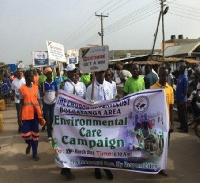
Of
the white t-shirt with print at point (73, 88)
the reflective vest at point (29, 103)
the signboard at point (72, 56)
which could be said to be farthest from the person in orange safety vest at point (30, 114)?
the signboard at point (72, 56)

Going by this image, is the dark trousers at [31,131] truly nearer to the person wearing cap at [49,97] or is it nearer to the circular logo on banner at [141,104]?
the person wearing cap at [49,97]

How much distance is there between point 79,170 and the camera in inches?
207

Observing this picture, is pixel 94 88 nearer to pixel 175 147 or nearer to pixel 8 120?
pixel 175 147

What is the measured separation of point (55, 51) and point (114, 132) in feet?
12.1

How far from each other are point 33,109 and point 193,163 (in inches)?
126

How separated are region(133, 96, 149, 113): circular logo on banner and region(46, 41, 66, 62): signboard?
11.4ft

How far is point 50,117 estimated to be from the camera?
7.37 m

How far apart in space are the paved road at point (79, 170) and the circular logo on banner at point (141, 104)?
1.14 metres

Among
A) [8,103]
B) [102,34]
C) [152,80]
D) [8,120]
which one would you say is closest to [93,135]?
[152,80]

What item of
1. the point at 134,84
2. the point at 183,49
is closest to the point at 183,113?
the point at 134,84

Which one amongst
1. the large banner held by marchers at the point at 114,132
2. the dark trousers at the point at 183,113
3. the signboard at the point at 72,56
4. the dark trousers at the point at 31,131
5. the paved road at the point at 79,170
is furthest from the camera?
the signboard at the point at 72,56

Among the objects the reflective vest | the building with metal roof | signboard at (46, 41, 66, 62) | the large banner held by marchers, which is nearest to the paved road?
the large banner held by marchers

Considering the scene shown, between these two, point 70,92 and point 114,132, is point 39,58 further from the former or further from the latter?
point 114,132

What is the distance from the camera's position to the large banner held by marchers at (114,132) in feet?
14.5
